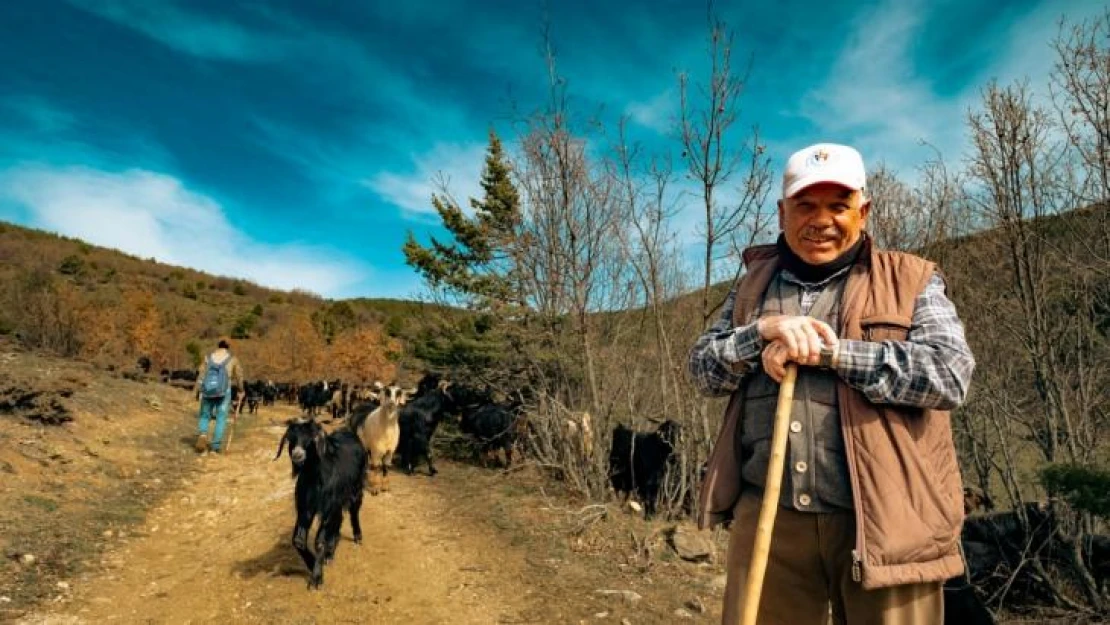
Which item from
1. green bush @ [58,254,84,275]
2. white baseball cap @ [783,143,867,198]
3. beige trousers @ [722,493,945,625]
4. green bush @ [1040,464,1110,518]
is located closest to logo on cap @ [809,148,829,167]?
white baseball cap @ [783,143,867,198]

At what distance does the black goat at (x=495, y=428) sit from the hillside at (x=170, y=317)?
280 cm

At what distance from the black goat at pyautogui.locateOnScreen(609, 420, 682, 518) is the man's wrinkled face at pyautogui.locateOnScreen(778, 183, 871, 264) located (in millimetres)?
6215

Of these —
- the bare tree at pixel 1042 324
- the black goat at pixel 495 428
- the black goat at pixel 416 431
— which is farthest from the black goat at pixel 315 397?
the bare tree at pixel 1042 324

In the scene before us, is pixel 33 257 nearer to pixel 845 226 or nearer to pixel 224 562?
pixel 224 562

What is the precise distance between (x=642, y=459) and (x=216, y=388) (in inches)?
304

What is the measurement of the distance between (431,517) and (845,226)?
24.0ft

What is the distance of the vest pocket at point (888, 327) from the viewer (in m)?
1.67

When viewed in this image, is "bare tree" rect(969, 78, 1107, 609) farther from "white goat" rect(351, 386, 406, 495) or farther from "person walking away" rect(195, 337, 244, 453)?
"person walking away" rect(195, 337, 244, 453)

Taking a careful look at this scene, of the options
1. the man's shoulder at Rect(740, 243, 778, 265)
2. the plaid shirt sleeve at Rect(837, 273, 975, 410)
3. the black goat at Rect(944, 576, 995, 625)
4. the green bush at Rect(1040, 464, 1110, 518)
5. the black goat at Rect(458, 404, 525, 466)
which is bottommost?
the black goat at Rect(944, 576, 995, 625)

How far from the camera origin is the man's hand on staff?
1623 mm

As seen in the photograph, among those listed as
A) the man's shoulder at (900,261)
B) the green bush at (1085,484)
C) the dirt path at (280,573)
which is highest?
the man's shoulder at (900,261)

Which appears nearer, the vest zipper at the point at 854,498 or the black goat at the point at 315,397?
the vest zipper at the point at 854,498

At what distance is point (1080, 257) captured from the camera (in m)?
5.72

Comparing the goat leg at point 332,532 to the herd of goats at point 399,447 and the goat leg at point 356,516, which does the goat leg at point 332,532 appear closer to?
the herd of goats at point 399,447
